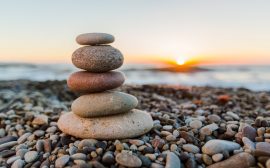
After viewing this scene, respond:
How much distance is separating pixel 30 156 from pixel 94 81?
1.34 m

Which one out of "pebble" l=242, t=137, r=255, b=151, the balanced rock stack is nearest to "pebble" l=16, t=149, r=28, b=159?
the balanced rock stack

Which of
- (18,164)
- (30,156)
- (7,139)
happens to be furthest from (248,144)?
(7,139)

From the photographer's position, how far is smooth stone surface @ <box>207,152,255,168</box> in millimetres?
3674

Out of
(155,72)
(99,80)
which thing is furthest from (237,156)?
(155,72)

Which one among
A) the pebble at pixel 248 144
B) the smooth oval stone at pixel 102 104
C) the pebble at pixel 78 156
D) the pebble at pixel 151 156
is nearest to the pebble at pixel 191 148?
the pebble at pixel 151 156

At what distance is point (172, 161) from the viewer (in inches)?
147

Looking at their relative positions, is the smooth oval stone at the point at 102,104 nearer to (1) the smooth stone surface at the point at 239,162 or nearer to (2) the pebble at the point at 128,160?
(2) the pebble at the point at 128,160

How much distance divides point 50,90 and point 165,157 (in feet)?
21.8

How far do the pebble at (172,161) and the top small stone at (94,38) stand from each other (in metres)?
1.93

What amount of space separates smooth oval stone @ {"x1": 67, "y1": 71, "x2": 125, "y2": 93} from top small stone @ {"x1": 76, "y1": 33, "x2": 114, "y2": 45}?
46cm

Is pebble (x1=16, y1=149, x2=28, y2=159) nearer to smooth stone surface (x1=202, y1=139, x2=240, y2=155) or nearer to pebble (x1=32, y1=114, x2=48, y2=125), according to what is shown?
pebble (x1=32, y1=114, x2=48, y2=125)

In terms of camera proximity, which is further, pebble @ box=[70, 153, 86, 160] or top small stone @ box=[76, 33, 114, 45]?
top small stone @ box=[76, 33, 114, 45]

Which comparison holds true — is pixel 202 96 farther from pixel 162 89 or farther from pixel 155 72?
pixel 155 72

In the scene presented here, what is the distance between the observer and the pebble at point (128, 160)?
3.61 metres
